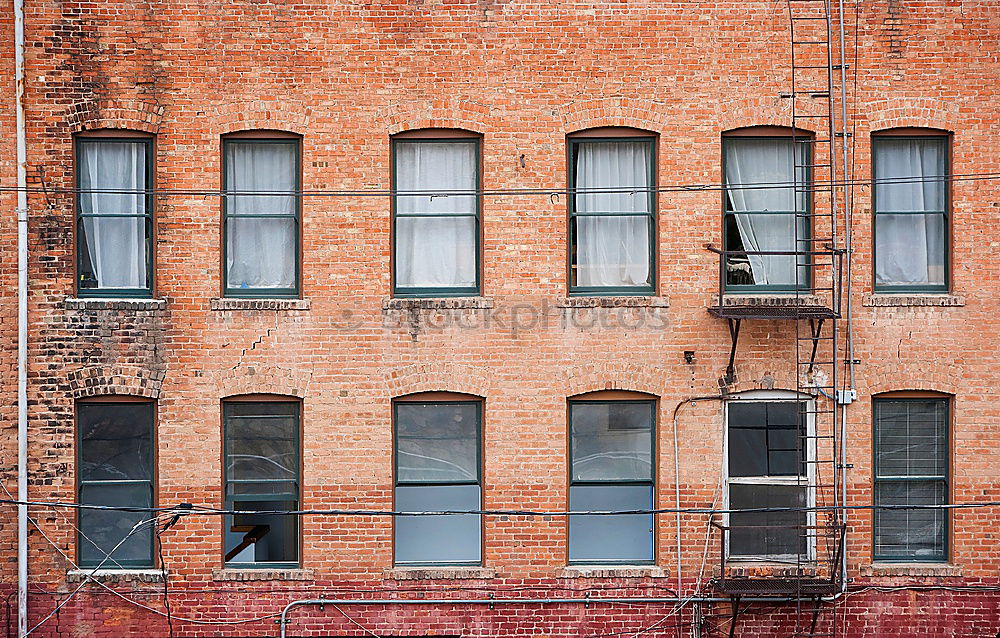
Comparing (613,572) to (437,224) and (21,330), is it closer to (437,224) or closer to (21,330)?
(437,224)

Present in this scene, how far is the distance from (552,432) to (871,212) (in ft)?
15.4

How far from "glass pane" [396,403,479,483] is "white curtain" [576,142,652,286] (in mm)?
2241

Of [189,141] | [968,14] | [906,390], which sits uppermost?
[968,14]

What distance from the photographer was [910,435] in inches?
522

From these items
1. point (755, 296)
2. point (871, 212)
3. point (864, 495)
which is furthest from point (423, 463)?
point (871, 212)

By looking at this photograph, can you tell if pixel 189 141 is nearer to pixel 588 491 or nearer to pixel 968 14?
pixel 588 491

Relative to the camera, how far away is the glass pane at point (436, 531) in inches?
524

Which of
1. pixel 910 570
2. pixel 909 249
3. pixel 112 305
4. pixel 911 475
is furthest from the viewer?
pixel 909 249

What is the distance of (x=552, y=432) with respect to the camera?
1308cm

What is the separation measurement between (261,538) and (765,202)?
7448 millimetres

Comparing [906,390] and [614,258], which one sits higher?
[614,258]

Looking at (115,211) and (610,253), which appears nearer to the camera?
(115,211)

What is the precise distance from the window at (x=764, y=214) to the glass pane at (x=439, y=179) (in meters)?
3.16

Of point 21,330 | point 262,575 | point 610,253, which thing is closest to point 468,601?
point 262,575
